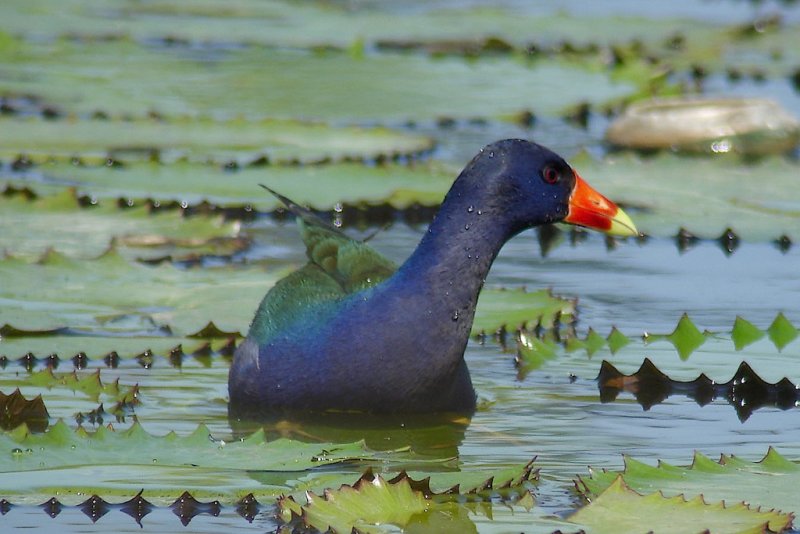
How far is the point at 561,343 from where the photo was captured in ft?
13.9

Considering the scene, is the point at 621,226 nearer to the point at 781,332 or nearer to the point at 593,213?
the point at 593,213

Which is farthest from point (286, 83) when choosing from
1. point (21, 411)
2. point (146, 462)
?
point (146, 462)

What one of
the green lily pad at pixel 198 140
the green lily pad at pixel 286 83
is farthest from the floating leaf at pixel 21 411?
the green lily pad at pixel 286 83

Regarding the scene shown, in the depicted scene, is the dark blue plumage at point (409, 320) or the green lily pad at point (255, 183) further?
the green lily pad at point (255, 183)

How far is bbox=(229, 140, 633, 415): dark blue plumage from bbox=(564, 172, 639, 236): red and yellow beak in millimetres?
50

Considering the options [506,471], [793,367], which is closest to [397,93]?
[793,367]

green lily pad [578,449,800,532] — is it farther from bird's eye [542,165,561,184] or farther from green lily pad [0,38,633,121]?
green lily pad [0,38,633,121]

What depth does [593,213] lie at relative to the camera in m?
3.88

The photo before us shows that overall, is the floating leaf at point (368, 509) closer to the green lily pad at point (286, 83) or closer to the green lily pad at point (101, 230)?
the green lily pad at point (101, 230)

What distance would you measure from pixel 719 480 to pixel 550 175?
107cm

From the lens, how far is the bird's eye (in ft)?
12.4

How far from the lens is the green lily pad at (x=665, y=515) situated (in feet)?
8.73

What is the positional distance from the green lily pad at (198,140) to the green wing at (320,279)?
1.96 m

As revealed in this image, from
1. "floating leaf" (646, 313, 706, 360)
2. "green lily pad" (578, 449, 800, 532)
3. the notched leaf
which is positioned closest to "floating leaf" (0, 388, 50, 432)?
"green lily pad" (578, 449, 800, 532)
